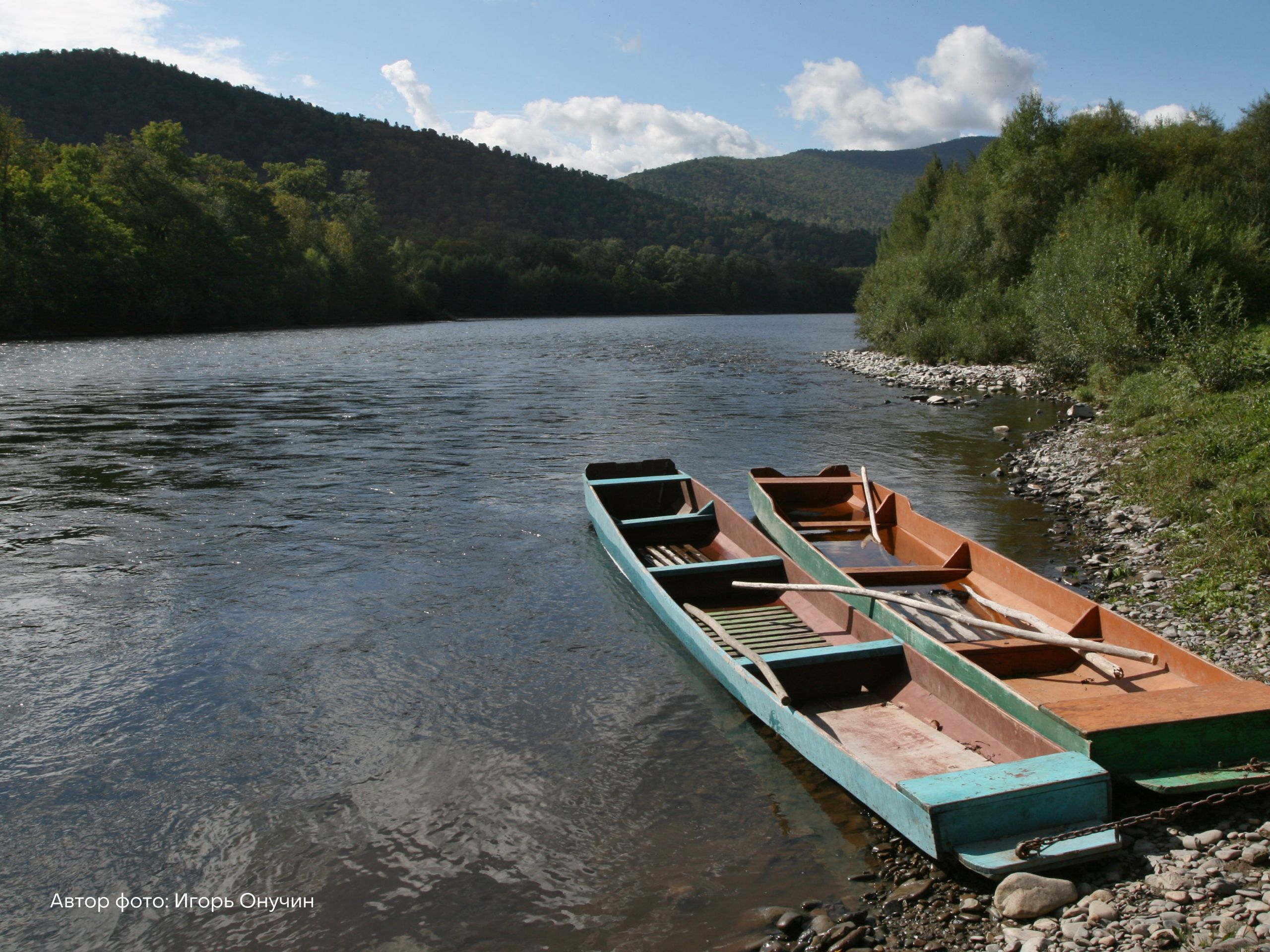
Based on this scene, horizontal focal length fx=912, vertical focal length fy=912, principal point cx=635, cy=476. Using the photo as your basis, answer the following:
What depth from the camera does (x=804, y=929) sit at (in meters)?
4.57

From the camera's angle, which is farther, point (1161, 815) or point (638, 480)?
point (638, 480)

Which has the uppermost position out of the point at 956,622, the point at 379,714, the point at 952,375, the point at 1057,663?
the point at 952,375

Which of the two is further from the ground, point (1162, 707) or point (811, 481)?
point (811, 481)

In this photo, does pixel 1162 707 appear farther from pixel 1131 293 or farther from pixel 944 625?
pixel 1131 293

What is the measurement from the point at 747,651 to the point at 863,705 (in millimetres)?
976

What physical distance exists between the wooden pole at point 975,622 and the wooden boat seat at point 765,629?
25cm

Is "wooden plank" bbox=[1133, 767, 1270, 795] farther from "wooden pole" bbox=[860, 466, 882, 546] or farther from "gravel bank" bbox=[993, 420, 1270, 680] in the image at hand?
"wooden pole" bbox=[860, 466, 882, 546]

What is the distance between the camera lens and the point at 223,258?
62.4 m

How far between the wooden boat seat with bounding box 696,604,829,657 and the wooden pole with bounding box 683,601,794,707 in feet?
0.20

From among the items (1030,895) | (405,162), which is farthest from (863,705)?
(405,162)

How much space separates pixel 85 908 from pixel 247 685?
2.73 metres

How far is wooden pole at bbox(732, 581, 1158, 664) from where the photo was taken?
242 inches

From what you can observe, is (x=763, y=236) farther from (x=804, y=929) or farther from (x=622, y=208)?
Result: (x=804, y=929)

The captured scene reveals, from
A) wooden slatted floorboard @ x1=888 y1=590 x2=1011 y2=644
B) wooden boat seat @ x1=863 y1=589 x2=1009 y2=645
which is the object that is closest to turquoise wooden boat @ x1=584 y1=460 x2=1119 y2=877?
wooden boat seat @ x1=863 y1=589 x2=1009 y2=645
